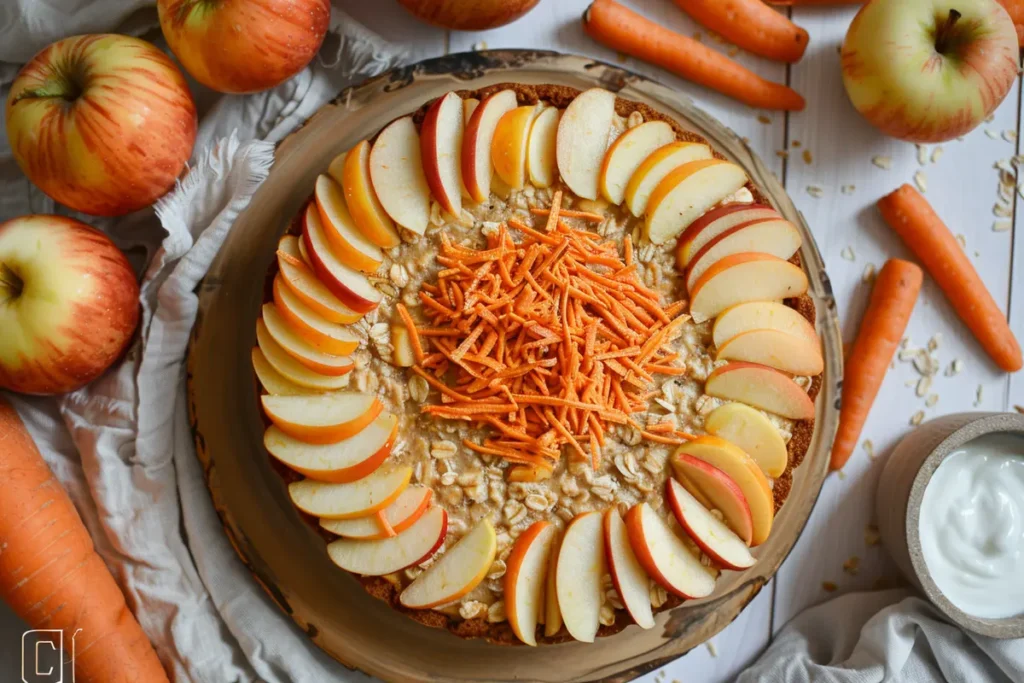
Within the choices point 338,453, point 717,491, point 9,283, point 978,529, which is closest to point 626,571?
point 717,491

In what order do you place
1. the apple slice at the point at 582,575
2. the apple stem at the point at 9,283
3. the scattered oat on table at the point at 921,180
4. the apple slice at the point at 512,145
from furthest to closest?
the scattered oat on table at the point at 921,180, the apple stem at the point at 9,283, the apple slice at the point at 512,145, the apple slice at the point at 582,575

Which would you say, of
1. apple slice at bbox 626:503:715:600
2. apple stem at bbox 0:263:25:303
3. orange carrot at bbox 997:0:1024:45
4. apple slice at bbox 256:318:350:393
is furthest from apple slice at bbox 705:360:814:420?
apple stem at bbox 0:263:25:303

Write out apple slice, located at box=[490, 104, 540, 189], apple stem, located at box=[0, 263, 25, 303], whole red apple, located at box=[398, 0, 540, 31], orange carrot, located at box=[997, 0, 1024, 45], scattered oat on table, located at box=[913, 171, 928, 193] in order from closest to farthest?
apple slice, located at box=[490, 104, 540, 189], apple stem, located at box=[0, 263, 25, 303], whole red apple, located at box=[398, 0, 540, 31], orange carrot, located at box=[997, 0, 1024, 45], scattered oat on table, located at box=[913, 171, 928, 193]

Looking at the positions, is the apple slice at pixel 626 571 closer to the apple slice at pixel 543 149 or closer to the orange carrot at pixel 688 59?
the apple slice at pixel 543 149

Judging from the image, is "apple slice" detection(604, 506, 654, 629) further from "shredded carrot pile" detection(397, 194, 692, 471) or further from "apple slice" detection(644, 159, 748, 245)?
"apple slice" detection(644, 159, 748, 245)

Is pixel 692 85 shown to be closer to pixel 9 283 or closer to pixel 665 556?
pixel 665 556

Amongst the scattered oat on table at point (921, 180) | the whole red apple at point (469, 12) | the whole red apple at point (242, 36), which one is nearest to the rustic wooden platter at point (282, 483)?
the whole red apple at point (469, 12)
